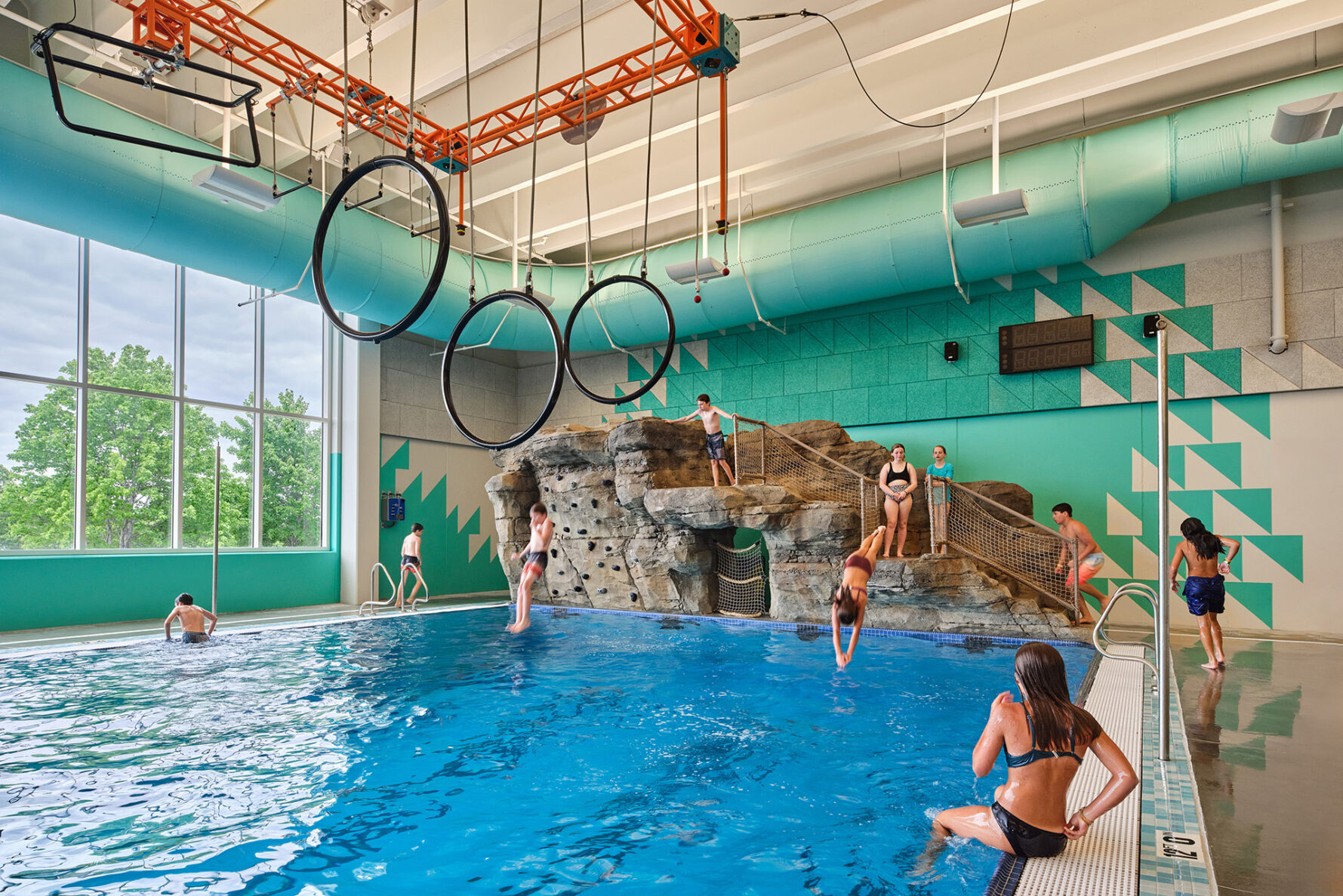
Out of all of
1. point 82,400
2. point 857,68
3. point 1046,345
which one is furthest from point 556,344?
point 82,400

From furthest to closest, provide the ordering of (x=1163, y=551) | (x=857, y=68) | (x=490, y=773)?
(x=857, y=68) → (x=490, y=773) → (x=1163, y=551)

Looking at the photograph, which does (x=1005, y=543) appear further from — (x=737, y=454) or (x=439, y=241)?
(x=439, y=241)

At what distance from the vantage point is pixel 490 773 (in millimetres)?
4617

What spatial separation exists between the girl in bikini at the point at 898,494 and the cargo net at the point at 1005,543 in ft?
1.73

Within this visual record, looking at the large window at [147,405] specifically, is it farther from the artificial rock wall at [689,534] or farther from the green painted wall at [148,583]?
the artificial rock wall at [689,534]

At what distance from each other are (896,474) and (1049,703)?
7567 mm

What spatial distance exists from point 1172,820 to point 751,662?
500 cm

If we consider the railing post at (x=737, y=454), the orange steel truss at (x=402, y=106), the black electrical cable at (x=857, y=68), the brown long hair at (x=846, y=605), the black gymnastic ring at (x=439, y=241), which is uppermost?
the black electrical cable at (x=857, y=68)

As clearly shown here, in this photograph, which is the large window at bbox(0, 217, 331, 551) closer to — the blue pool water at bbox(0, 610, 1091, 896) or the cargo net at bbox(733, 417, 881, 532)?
the blue pool water at bbox(0, 610, 1091, 896)

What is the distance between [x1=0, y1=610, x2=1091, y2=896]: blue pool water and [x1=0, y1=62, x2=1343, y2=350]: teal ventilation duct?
5083 mm

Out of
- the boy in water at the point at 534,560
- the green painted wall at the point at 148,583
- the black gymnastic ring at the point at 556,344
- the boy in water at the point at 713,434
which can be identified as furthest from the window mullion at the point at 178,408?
the black gymnastic ring at the point at 556,344

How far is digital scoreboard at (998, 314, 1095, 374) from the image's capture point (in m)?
11.5

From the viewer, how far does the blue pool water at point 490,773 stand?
10.8 ft

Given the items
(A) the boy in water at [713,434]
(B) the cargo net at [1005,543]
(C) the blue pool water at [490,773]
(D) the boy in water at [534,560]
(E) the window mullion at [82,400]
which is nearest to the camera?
(C) the blue pool water at [490,773]
